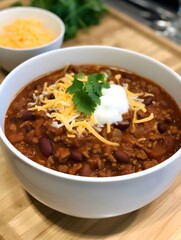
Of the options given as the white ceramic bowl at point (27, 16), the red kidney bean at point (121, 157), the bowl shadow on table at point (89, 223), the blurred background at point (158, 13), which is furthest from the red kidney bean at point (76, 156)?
the blurred background at point (158, 13)

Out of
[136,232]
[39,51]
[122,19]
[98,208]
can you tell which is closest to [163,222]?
[136,232]

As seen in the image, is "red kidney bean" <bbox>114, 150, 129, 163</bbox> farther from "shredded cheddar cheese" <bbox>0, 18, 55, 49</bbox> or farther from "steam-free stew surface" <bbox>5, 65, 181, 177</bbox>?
"shredded cheddar cheese" <bbox>0, 18, 55, 49</bbox>

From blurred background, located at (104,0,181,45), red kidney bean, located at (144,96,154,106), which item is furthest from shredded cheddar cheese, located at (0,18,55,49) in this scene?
blurred background, located at (104,0,181,45)

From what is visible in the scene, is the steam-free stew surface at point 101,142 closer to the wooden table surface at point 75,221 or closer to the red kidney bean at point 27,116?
the red kidney bean at point 27,116

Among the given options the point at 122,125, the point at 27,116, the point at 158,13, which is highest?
the point at 122,125

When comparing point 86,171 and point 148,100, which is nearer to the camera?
point 86,171

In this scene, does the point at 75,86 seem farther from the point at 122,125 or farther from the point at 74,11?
the point at 74,11

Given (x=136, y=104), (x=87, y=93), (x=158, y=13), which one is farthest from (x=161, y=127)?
(x=158, y=13)
